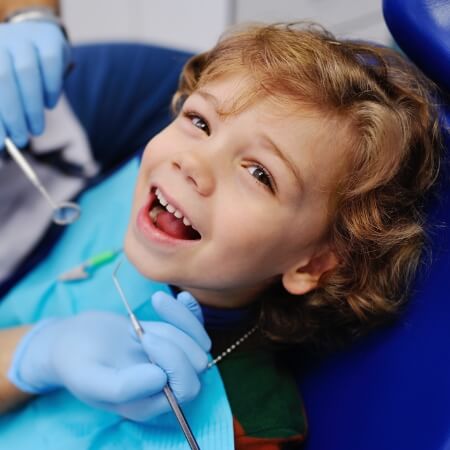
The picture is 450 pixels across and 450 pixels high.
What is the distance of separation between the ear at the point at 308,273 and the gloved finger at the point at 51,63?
527mm

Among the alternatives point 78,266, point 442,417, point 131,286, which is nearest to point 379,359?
point 442,417

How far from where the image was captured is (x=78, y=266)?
108cm

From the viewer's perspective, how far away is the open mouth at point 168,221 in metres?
0.84

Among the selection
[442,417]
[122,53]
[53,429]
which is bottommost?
[53,429]

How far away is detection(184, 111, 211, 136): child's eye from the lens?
2.77ft

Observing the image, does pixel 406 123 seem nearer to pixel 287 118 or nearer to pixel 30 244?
pixel 287 118

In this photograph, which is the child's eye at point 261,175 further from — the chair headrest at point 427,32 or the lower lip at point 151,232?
the chair headrest at point 427,32

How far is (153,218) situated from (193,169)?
12cm

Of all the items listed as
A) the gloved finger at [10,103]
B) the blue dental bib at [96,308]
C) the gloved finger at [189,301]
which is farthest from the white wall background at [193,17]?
the gloved finger at [189,301]

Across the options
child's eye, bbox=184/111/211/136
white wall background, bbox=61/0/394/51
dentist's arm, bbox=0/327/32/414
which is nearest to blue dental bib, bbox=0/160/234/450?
dentist's arm, bbox=0/327/32/414

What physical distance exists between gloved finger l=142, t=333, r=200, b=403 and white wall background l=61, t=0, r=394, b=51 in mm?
1331

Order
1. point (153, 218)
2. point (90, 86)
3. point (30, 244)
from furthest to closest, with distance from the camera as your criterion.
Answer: point (90, 86), point (30, 244), point (153, 218)

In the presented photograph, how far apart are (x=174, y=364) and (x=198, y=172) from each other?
0.24 m

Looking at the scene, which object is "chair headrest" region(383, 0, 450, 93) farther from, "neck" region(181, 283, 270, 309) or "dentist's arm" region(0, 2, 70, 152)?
"dentist's arm" region(0, 2, 70, 152)
